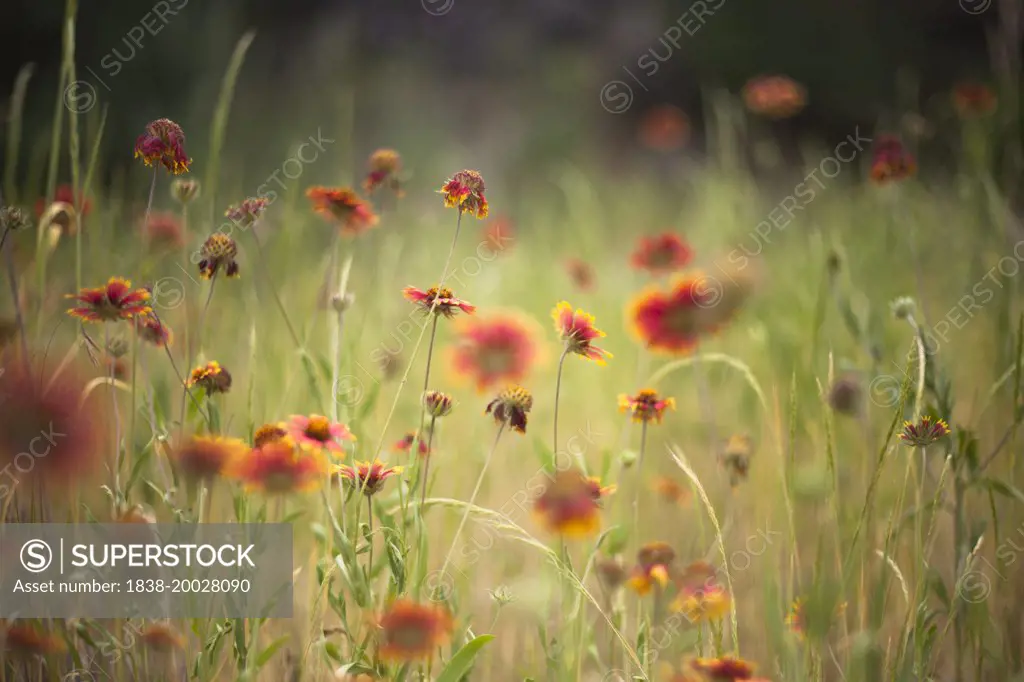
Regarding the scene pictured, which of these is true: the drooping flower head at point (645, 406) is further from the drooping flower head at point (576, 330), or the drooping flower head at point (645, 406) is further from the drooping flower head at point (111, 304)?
the drooping flower head at point (111, 304)

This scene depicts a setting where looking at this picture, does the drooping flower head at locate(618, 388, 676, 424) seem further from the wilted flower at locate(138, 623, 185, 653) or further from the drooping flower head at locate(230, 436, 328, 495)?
the wilted flower at locate(138, 623, 185, 653)

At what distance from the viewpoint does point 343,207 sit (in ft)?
2.60

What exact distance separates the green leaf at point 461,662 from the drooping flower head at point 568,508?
132 mm

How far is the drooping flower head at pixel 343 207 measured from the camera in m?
0.77

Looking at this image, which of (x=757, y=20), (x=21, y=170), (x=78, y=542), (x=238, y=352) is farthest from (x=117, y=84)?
(x=757, y=20)

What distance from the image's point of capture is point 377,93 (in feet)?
12.6

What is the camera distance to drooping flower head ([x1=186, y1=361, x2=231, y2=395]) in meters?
0.66

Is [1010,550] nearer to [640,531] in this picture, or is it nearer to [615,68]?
[640,531]

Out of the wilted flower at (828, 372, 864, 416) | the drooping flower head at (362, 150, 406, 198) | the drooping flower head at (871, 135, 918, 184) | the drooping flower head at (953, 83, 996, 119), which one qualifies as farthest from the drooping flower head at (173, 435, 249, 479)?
the drooping flower head at (953, 83, 996, 119)

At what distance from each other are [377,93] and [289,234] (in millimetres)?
3113

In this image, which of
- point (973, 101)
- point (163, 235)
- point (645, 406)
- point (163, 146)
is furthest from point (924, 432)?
point (973, 101)

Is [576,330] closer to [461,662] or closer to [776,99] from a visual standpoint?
[461,662]

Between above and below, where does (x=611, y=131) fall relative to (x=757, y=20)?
below

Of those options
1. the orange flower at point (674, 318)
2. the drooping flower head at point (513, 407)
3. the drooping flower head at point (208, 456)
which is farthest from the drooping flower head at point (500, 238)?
the drooping flower head at point (208, 456)
